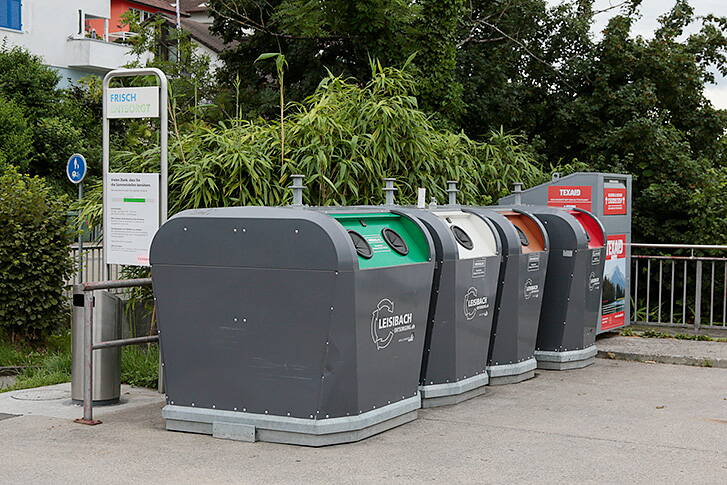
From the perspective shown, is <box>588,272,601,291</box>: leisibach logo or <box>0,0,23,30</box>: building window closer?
<box>588,272,601,291</box>: leisibach logo

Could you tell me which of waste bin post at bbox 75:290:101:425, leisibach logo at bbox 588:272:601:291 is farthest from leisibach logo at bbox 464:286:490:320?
waste bin post at bbox 75:290:101:425

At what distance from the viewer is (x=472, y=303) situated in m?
7.36

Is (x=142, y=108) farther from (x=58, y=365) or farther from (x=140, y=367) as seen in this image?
(x=58, y=365)

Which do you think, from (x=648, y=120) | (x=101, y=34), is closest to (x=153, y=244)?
(x=648, y=120)

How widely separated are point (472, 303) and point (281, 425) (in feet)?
6.67

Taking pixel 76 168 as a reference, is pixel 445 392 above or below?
below

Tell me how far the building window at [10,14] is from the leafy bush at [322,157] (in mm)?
23472

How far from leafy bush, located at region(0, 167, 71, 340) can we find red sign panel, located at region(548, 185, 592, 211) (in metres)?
5.32

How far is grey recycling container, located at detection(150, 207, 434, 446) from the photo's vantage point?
5855mm

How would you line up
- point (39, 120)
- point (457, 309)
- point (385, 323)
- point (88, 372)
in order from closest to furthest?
point (385, 323) < point (88, 372) < point (457, 309) < point (39, 120)

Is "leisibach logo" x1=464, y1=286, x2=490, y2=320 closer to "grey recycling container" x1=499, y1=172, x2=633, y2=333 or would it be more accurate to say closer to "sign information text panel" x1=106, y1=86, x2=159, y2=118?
"sign information text panel" x1=106, y1=86, x2=159, y2=118

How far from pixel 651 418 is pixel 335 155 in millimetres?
3897

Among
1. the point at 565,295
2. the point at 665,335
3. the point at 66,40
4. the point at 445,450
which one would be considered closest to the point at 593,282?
the point at 565,295

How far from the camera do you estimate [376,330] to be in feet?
20.2
